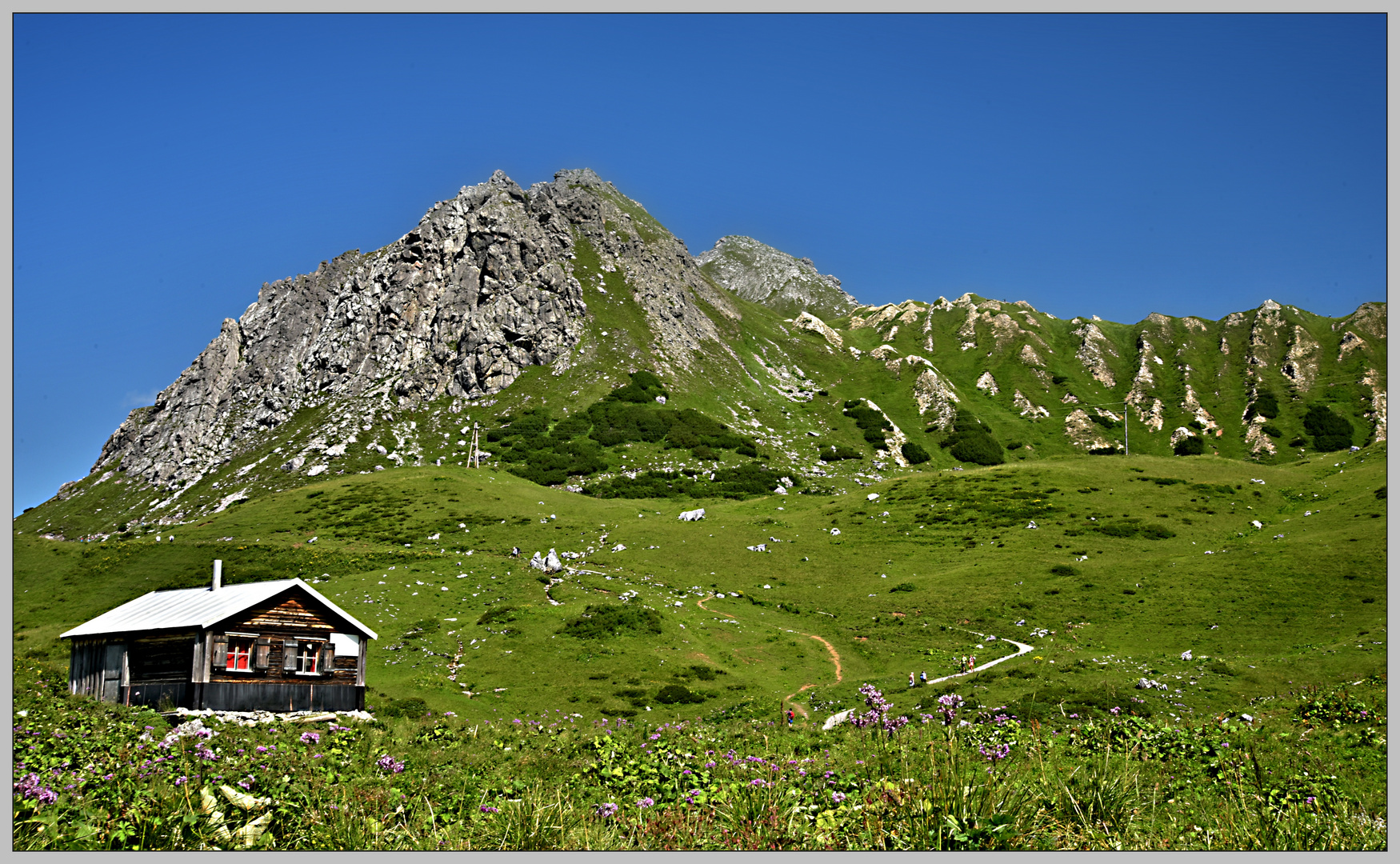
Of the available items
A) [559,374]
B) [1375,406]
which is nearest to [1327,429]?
[1375,406]

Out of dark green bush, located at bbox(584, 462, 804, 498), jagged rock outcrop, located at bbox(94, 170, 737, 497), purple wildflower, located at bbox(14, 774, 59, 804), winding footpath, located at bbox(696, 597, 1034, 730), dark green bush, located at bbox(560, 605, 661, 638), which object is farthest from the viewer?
jagged rock outcrop, located at bbox(94, 170, 737, 497)

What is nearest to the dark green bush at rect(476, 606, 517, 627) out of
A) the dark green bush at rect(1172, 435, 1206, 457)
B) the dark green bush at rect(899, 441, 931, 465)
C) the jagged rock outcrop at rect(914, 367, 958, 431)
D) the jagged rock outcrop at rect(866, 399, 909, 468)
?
the jagged rock outcrop at rect(866, 399, 909, 468)

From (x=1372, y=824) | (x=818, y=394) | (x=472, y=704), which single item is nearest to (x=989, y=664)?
(x=472, y=704)

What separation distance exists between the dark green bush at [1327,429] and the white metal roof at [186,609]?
167516 mm

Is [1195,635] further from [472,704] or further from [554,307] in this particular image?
[554,307]

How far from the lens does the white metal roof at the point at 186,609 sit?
2870 cm

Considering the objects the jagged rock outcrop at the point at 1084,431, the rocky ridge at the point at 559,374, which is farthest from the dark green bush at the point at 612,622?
the jagged rock outcrop at the point at 1084,431

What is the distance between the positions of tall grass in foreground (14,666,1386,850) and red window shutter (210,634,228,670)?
305 cm

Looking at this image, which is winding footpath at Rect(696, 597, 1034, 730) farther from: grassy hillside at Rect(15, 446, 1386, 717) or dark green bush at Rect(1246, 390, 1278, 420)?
dark green bush at Rect(1246, 390, 1278, 420)

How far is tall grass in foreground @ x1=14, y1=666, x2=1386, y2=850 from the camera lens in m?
7.94

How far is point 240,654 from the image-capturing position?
2919cm

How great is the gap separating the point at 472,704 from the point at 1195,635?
39.1 meters

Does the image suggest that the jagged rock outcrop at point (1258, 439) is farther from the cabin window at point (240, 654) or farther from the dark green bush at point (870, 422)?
the cabin window at point (240, 654)

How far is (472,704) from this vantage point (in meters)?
36.4
